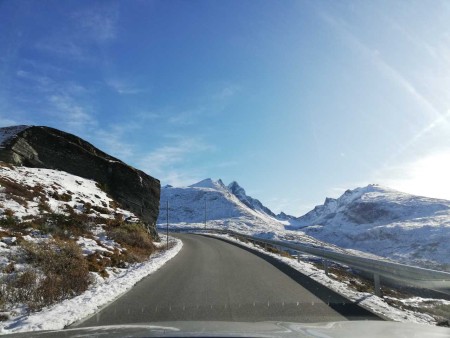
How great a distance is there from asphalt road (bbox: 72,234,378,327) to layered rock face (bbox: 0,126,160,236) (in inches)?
757

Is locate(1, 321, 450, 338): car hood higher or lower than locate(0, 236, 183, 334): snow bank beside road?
higher

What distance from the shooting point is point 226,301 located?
980cm

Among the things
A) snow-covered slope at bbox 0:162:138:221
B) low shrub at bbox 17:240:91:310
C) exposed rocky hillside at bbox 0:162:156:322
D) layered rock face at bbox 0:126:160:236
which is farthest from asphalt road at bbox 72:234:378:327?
layered rock face at bbox 0:126:160:236

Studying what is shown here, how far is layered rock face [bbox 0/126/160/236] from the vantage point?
31.5 metres

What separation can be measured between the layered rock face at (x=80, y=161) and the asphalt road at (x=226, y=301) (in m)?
19.2

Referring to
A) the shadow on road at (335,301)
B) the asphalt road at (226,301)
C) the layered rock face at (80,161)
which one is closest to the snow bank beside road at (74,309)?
the asphalt road at (226,301)

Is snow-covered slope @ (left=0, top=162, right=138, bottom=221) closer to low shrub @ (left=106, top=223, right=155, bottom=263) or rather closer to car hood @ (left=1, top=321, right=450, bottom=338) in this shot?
low shrub @ (left=106, top=223, right=155, bottom=263)

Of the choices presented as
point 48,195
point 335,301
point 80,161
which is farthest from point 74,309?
point 80,161

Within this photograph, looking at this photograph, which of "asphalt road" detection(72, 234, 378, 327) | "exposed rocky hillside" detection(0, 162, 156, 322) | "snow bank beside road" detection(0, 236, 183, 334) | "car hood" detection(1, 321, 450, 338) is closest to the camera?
"car hood" detection(1, 321, 450, 338)

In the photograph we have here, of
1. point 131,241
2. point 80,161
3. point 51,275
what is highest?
point 80,161

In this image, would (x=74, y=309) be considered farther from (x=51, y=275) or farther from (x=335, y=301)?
(x=335, y=301)

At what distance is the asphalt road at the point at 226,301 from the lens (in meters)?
8.11

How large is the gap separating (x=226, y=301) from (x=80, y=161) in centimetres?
2878

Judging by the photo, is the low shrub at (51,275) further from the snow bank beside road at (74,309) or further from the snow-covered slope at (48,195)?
the snow-covered slope at (48,195)
